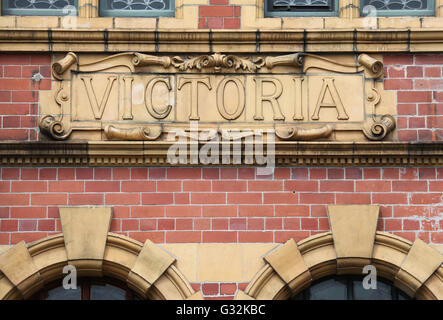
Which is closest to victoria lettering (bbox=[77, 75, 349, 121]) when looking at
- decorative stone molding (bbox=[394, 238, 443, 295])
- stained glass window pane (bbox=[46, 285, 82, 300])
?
decorative stone molding (bbox=[394, 238, 443, 295])

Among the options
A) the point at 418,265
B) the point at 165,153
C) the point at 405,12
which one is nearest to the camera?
the point at 418,265

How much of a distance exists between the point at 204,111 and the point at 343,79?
5.17 feet

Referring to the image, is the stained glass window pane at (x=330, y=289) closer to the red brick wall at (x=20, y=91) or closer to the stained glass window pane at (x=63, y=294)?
the stained glass window pane at (x=63, y=294)

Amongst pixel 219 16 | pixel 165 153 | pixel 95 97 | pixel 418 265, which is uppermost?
pixel 219 16

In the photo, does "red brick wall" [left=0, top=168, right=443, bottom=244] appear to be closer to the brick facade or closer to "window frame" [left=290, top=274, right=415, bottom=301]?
the brick facade

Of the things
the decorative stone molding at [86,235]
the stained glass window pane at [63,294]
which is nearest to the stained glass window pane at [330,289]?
the decorative stone molding at [86,235]

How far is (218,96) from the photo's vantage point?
433 inches

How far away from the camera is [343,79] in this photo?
11.1m

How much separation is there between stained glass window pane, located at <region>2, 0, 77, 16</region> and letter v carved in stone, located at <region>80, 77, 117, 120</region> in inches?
35.0

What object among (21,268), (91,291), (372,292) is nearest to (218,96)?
(91,291)

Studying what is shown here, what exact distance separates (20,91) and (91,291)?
7.65 feet

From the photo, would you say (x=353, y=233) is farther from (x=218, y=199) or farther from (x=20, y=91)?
(x=20, y=91)
